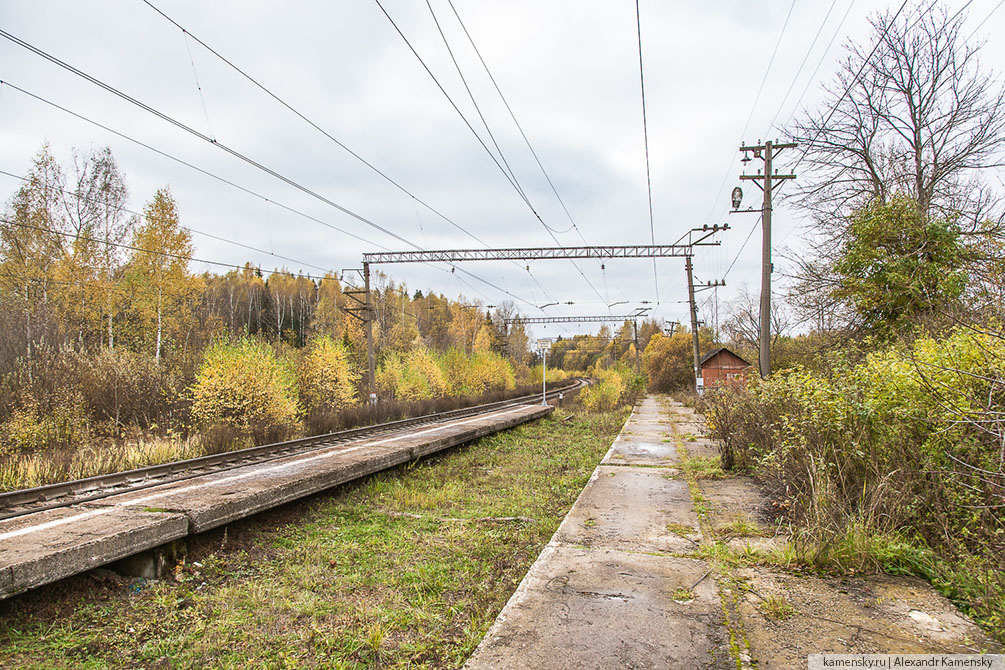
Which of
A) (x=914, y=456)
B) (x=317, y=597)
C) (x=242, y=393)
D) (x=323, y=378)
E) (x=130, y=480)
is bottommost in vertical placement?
(x=317, y=597)

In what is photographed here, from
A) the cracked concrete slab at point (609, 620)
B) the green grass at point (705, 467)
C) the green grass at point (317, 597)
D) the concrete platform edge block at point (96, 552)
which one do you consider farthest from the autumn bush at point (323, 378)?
the cracked concrete slab at point (609, 620)

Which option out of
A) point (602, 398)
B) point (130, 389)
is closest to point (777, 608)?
point (130, 389)

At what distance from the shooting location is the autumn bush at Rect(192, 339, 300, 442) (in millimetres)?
12211

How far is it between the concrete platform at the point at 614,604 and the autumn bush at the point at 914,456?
1.14m

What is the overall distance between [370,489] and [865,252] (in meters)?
8.96

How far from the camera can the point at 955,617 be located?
3016 millimetres

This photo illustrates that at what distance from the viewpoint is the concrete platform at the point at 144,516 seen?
3480 mm

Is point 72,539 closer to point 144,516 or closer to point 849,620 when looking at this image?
point 144,516

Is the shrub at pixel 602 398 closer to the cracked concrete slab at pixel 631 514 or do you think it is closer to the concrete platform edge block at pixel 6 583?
the cracked concrete slab at pixel 631 514

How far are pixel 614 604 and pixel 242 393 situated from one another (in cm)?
1133

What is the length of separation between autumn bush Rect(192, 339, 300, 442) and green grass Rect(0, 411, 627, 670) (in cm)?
632

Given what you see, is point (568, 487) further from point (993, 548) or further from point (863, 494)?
point (993, 548)

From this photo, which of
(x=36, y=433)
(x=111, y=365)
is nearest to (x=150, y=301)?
(x=111, y=365)

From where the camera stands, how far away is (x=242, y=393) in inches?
494
